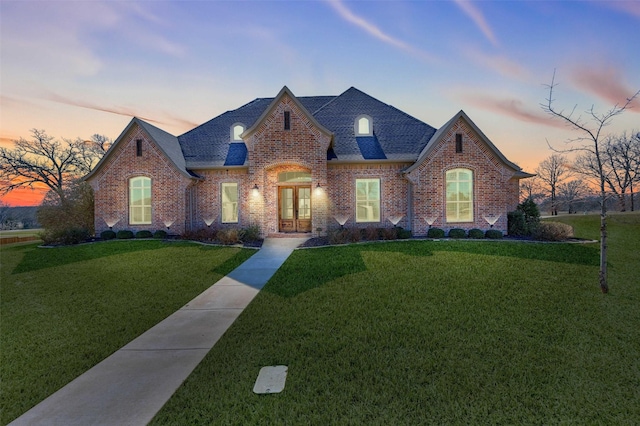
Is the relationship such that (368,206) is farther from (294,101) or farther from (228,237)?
(228,237)

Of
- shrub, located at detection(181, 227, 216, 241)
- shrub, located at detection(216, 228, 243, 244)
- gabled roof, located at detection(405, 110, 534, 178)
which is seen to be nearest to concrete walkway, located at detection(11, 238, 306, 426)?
shrub, located at detection(216, 228, 243, 244)

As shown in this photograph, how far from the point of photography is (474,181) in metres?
16.3

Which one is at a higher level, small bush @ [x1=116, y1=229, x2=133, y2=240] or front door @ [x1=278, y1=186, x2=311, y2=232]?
front door @ [x1=278, y1=186, x2=311, y2=232]

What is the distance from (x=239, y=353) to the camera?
4.80 m

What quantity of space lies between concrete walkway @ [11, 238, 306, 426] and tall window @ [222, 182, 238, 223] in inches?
435

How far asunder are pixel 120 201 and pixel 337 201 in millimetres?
12449

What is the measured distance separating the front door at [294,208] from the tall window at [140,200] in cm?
758

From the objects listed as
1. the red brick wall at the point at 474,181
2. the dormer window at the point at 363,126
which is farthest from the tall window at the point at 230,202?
the red brick wall at the point at 474,181

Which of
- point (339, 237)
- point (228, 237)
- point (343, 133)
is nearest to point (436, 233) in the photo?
point (339, 237)

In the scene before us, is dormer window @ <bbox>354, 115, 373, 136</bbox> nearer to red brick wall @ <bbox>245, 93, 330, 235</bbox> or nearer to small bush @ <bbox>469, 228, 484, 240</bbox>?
red brick wall @ <bbox>245, 93, 330, 235</bbox>

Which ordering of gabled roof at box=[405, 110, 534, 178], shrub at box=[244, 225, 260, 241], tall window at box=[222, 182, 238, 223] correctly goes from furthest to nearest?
tall window at box=[222, 182, 238, 223] → shrub at box=[244, 225, 260, 241] → gabled roof at box=[405, 110, 534, 178]

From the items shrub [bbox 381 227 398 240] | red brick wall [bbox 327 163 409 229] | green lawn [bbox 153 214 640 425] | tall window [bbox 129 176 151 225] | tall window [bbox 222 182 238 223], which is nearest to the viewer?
green lawn [bbox 153 214 640 425]

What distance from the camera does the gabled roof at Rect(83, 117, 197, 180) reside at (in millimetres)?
17219

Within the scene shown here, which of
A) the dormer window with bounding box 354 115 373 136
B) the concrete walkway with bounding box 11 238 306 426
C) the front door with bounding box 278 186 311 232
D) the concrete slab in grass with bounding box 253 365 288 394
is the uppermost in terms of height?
the dormer window with bounding box 354 115 373 136
